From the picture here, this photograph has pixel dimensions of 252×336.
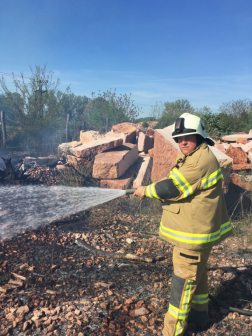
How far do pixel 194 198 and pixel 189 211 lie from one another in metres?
0.12

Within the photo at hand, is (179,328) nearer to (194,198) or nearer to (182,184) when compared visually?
(194,198)

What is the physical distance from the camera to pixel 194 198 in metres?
2.13

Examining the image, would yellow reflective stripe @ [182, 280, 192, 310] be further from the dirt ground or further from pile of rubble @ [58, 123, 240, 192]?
pile of rubble @ [58, 123, 240, 192]

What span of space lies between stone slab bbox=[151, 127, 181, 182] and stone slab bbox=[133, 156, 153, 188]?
339mm

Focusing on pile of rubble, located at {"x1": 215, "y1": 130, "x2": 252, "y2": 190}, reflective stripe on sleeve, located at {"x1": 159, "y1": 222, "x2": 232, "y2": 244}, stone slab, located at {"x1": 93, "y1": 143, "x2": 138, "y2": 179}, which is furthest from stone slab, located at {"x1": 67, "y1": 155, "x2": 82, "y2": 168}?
reflective stripe on sleeve, located at {"x1": 159, "y1": 222, "x2": 232, "y2": 244}

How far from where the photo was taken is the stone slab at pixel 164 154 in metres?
5.80

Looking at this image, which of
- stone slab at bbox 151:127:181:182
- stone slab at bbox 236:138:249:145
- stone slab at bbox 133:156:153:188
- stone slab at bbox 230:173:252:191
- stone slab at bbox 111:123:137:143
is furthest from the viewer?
stone slab at bbox 111:123:137:143

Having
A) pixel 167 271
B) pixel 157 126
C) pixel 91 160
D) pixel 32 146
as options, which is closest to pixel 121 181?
pixel 91 160

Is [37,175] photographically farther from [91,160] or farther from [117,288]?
[117,288]

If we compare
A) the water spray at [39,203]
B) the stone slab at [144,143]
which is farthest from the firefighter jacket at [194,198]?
the stone slab at [144,143]

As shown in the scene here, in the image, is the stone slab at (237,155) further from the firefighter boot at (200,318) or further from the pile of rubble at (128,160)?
the firefighter boot at (200,318)

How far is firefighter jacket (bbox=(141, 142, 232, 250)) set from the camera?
207cm

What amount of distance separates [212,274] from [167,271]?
0.61m

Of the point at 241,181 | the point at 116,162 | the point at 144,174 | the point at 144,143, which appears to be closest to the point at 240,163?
the point at 241,181
